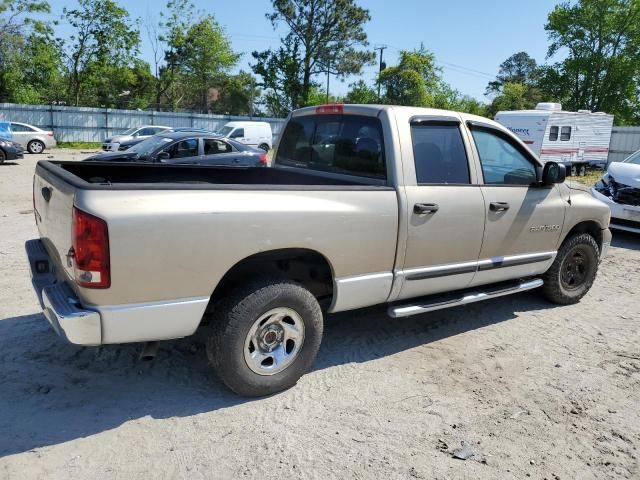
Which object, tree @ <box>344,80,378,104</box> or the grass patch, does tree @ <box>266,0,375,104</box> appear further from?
the grass patch

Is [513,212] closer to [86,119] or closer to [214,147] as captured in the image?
[214,147]

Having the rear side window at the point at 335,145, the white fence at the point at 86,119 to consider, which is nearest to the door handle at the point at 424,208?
the rear side window at the point at 335,145

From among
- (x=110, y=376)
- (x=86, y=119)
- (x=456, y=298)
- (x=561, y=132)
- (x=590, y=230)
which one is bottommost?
(x=110, y=376)

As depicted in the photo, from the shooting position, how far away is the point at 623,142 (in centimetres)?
2706

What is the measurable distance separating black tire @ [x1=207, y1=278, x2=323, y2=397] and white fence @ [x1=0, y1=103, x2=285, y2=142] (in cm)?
2745

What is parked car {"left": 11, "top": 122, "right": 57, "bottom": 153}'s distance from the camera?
23.0 meters

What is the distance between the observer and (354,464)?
2.87 m

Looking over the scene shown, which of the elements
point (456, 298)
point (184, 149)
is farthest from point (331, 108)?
point (184, 149)

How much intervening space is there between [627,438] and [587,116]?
2345 cm

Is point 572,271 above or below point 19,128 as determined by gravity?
below

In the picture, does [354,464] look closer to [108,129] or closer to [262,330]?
[262,330]

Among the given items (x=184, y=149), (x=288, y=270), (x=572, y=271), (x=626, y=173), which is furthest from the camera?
(x=184, y=149)

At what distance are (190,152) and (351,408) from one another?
11.2m

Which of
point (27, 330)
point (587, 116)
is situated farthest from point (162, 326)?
point (587, 116)
